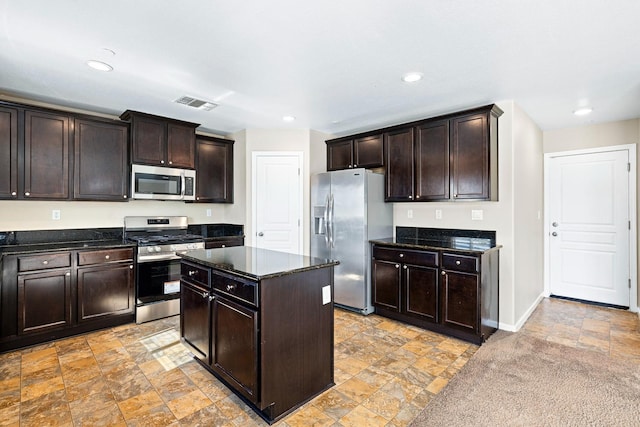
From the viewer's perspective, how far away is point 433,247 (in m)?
Answer: 3.42

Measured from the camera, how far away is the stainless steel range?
368cm

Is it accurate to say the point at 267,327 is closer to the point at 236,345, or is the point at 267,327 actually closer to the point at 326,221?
the point at 236,345

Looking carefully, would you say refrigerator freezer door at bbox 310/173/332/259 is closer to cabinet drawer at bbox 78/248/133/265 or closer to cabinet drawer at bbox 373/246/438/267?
cabinet drawer at bbox 373/246/438/267

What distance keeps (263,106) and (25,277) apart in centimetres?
289

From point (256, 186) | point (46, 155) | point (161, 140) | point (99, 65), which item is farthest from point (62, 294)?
point (256, 186)

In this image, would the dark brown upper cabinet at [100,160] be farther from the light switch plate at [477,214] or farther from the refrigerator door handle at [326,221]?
the light switch plate at [477,214]

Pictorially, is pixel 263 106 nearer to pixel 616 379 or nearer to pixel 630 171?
pixel 616 379

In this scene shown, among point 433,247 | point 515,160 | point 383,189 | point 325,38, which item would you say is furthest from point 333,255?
point 325,38

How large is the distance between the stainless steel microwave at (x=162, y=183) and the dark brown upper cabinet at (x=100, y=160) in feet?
0.43

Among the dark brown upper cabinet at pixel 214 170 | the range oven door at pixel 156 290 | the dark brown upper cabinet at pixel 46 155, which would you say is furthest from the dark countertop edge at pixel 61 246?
the dark brown upper cabinet at pixel 214 170

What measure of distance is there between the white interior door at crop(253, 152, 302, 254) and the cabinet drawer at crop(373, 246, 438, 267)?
4.19ft

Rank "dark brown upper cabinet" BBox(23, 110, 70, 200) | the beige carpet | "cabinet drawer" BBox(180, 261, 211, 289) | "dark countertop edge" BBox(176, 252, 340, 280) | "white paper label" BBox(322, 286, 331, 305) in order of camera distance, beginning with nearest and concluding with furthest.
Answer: "dark countertop edge" BBox(176, 252, 340, 280) < the beige carpet < "white paper label" BBox(322, 286, 331, 305) < "cabinet drawer" BBox(180, 261, 211, 289) < "dark brown upper cabinet" BBox(23, 110, 70, 200)

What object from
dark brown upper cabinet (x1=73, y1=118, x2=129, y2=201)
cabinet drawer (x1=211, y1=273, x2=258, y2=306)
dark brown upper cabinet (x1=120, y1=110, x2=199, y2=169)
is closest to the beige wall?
cabinet drawer (x1=211, y1=273, x2=258, y2=306)

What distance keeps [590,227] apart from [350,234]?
336cm
